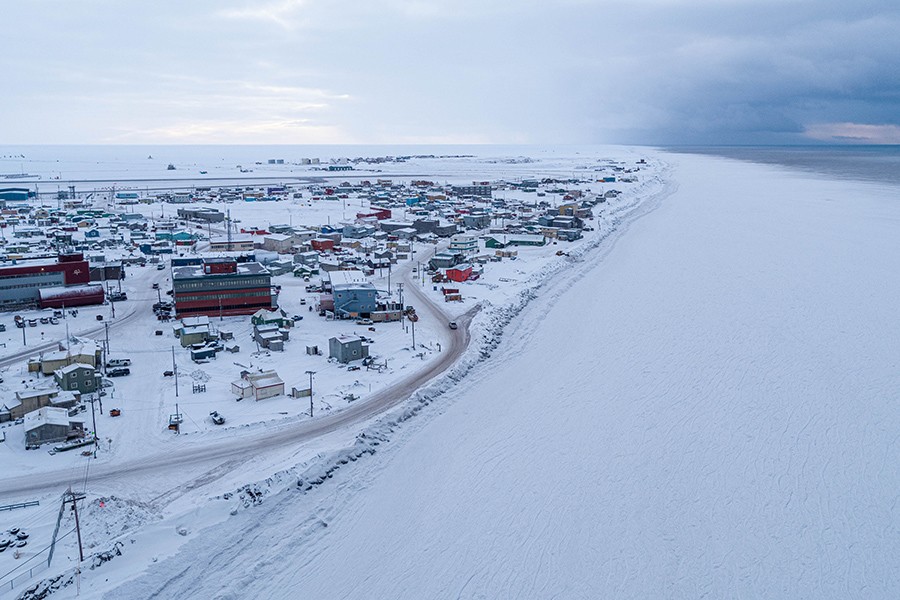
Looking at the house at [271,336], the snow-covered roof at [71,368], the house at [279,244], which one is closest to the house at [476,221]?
the house at [279,244]

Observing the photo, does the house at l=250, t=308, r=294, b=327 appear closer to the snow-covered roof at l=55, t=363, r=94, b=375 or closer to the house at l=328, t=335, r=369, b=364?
the house at l=328, t=335, r=369, b=364

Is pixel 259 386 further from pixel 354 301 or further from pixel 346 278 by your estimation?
pixel 346 278

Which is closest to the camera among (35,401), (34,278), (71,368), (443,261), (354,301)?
(35,401)

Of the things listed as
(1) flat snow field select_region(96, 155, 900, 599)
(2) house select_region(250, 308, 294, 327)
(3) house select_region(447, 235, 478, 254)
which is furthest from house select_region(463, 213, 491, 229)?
(2) house select_region(250, 308, 294, 327)

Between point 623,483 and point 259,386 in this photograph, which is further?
point 259,386

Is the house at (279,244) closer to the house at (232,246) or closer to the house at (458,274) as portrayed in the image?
the house at (232,246)

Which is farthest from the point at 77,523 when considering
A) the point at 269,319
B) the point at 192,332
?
the point at 269,319

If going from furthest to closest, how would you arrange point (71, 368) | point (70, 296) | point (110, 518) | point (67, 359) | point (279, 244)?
point (279, 244), point (70, 296), point (67, 359), point (71, 368), point (110, 518)

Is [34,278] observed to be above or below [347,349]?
above
